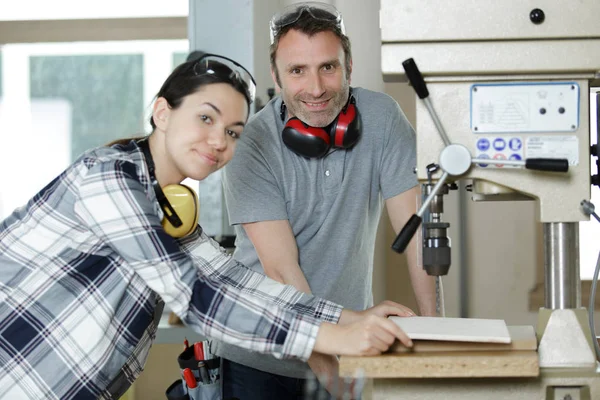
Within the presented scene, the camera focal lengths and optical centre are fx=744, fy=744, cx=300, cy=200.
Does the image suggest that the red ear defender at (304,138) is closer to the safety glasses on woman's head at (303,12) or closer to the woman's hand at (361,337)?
the safety glasses on woman's head at (303,12)

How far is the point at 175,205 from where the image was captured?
1250mm

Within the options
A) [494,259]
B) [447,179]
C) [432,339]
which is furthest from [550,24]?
[494,259]

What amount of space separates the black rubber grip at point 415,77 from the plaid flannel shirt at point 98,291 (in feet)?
1.28

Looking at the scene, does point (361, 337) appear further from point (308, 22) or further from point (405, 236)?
point (308, 22)

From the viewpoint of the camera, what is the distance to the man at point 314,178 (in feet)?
5.29

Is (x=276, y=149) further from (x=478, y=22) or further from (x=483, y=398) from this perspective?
→ (x=483, y=398)

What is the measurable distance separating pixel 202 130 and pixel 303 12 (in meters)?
0.48

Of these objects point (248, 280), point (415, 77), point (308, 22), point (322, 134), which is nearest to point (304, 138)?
point (322, 134)

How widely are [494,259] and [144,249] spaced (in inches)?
86.5

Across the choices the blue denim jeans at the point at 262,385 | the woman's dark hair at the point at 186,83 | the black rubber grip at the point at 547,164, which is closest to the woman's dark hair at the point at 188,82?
the woman's dark hair at the point at 186,83

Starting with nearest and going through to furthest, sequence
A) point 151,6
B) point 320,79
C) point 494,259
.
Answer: point 320,79
point 494,259
point 151,6

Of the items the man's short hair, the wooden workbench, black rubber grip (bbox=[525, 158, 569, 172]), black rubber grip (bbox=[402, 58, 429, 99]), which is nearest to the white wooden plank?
the wooden workbench

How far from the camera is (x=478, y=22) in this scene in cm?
113

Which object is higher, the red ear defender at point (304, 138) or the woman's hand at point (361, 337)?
the red ear defender at point (304, 138)
